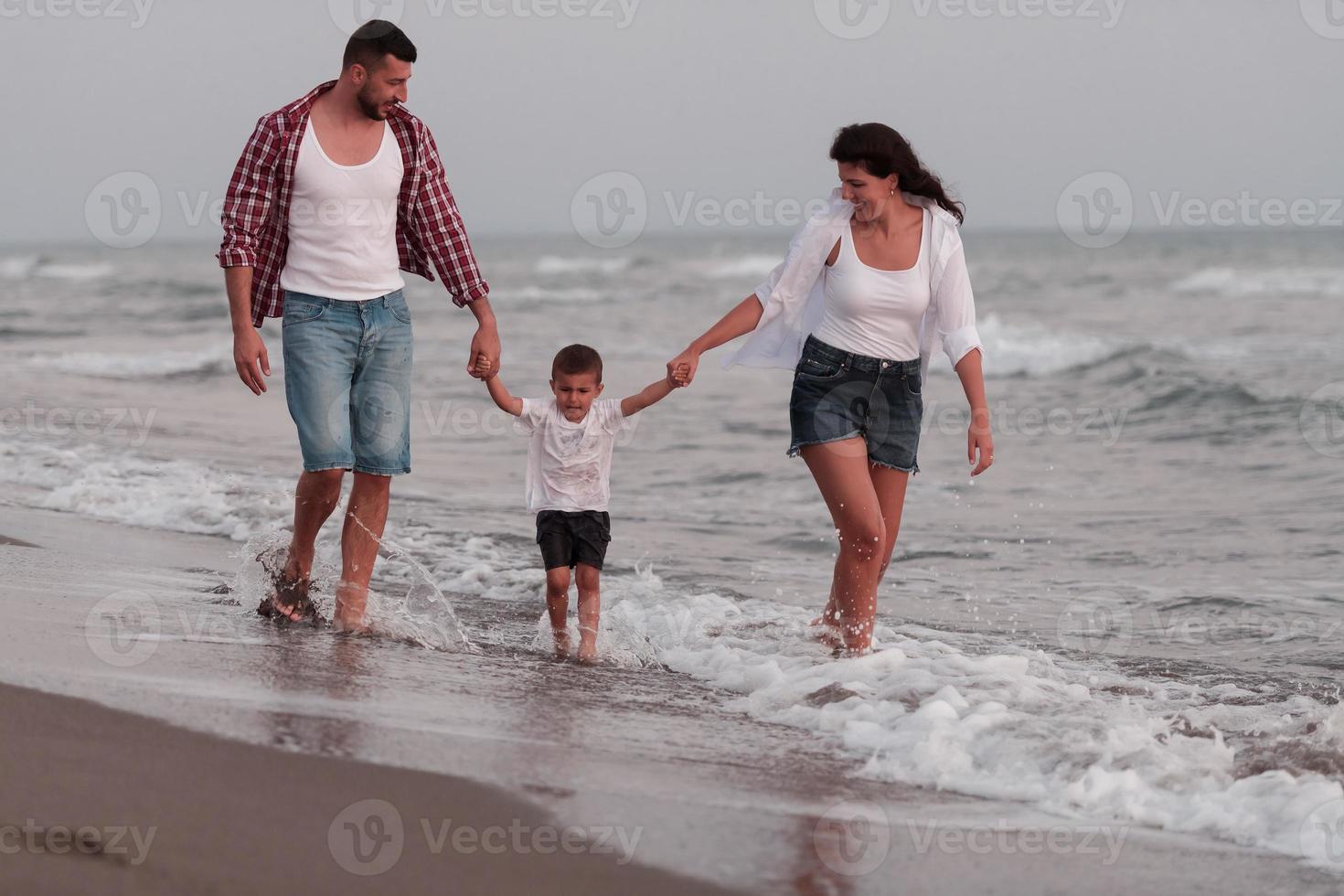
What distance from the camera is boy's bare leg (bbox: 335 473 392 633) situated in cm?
490

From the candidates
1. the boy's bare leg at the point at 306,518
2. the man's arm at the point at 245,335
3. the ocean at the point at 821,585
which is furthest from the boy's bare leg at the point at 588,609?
the man's arm at the point at 245,335

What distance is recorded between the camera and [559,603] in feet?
16.7

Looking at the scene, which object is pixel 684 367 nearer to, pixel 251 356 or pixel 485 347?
pixel 485 347

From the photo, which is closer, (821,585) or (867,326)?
(867,326)

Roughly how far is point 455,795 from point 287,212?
2.36 m

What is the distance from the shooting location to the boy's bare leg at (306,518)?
4766mm

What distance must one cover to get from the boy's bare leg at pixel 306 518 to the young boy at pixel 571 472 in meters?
0.71

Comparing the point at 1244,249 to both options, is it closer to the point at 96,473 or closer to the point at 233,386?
the point at 233,386

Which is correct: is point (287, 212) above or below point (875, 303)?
above

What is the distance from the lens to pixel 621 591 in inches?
251

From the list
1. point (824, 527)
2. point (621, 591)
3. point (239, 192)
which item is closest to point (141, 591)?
point (239, 192)

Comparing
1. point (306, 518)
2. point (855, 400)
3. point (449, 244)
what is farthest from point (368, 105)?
point (855, 400)

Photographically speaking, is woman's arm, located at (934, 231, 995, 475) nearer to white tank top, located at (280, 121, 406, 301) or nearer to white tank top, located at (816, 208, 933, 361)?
white tank top, located at (816, 208, 933, 361)

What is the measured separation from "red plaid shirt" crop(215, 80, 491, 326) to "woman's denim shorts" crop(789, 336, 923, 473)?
1.25 metres
